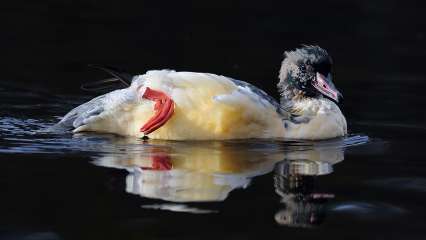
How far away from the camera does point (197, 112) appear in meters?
7.59

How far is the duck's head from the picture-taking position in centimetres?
827

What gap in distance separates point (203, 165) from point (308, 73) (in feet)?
5.82

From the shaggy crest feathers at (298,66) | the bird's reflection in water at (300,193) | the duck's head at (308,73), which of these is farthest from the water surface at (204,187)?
the shaggy crest feathers at (298,66)

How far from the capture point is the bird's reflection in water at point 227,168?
600 cm

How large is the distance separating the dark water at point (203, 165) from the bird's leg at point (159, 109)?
0.15m

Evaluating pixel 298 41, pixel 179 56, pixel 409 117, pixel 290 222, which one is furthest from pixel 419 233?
pixel 298 41

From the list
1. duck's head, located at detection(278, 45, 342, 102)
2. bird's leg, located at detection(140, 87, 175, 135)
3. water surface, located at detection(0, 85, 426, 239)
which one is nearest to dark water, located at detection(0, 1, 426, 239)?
water surface, located at detection(0, 85, 426, 239)

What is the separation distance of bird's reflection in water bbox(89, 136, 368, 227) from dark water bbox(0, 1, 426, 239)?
0.04ft

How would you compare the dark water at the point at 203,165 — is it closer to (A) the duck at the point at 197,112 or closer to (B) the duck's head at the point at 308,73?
(A) the duck at the point at 197,112

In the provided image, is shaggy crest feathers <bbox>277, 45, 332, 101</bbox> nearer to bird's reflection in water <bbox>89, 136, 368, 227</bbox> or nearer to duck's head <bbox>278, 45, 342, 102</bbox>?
duck's head <bbox>278, 45, 342, 102</bbox>

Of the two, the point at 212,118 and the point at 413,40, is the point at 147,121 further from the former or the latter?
the point at 413,40

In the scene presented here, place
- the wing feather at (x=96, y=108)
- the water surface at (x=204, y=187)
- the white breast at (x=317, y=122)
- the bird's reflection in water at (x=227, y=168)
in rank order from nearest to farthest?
the water surface at (x=204, y=187) → the bird's reflection in water at (x=227, y=168) → the wing feather at (x=96, y=108) → the white breast at (x=317, y=122)

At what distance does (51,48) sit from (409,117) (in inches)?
213

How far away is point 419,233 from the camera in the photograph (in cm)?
555
